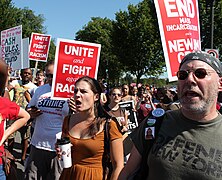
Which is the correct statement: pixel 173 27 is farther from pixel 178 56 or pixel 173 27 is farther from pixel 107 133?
pixel 107 133

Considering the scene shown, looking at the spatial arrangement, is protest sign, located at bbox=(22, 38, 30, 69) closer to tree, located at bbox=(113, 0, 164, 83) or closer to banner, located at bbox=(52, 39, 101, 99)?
banner, located at bbox=(52, 39, 101, 99)

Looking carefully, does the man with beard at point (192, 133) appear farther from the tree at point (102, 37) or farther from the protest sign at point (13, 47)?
the tree at point (102, 37)

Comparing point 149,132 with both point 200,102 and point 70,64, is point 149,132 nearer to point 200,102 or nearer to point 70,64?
point 200,102

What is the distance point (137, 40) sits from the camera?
39156mm

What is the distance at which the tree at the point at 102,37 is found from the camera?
6191cm

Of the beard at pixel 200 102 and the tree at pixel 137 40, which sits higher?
the tree at pixel 137 40

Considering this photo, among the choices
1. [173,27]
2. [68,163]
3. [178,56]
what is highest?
[173,27]

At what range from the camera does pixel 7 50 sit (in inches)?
332

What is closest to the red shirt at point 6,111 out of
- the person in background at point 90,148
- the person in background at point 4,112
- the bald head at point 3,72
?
the person in background at point 4,112

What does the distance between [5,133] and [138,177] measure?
173 cm

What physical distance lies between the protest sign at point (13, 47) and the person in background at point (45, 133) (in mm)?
3428

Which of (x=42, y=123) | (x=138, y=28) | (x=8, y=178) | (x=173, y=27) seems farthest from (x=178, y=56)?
(x=138, y=28)

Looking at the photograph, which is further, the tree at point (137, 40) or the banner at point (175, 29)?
the tree at point (137, 40)

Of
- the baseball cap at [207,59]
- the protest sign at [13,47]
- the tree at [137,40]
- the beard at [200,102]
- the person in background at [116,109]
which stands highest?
the tree at [137,40]
